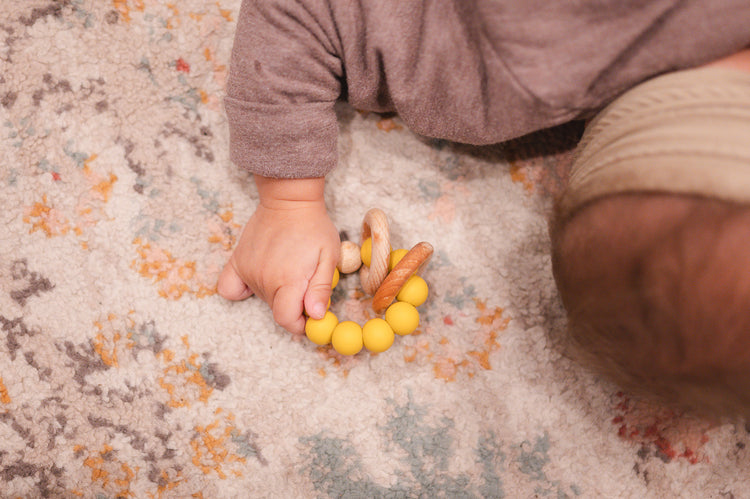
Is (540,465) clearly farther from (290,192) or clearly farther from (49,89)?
(49,89)

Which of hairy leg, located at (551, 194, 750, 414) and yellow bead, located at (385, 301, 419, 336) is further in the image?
yellow bead, located at (385, 301, 419, 336)

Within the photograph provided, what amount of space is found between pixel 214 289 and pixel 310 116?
0.22 m

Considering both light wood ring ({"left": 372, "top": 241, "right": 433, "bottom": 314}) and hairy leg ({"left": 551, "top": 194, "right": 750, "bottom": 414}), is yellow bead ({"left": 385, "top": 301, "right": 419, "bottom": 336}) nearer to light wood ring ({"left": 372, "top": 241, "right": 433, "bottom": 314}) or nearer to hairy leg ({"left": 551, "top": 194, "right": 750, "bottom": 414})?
light wood ring ({"left": 372, "top": 241, "right": 433, "bottom": 314})

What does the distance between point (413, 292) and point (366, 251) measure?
67 millimetres

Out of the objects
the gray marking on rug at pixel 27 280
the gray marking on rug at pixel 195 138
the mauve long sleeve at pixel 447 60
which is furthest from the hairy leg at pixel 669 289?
the gray marking on rug at pixel 27 280

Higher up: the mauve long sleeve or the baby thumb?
the mauve long sleeve

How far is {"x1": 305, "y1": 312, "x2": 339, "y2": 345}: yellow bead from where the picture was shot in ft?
1.80

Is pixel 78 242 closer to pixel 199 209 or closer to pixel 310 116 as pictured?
pixel 199 209

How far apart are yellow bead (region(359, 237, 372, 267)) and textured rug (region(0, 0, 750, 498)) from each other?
4cm

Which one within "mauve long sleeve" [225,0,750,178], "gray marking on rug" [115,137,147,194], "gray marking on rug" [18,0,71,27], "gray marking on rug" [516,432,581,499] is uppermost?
"gray marking on rug" [18,0,71,27]

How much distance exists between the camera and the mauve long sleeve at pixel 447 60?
0.44m

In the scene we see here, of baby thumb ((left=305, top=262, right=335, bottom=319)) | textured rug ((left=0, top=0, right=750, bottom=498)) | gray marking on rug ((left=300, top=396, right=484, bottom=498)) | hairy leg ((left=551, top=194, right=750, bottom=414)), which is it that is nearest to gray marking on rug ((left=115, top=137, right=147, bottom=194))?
textured rug ((left=0, top=0, right=750, bottom=498))

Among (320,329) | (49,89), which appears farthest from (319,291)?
(49,89)

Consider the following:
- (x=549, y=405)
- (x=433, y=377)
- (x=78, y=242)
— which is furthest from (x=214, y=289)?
(x=549, y=405)
